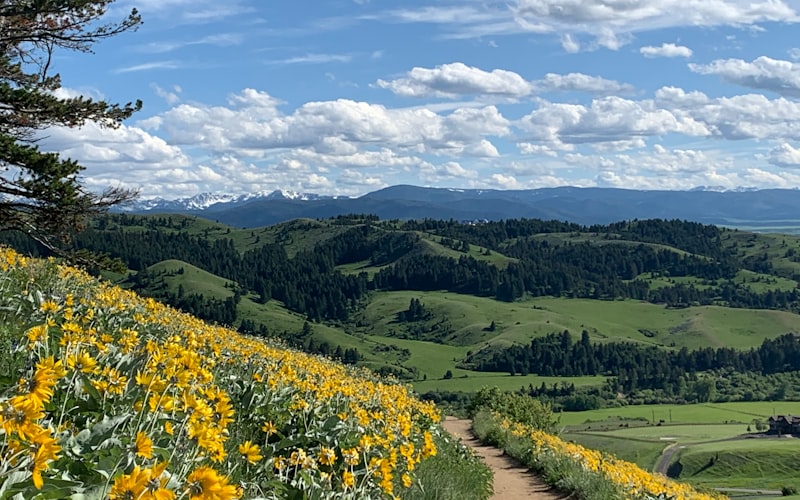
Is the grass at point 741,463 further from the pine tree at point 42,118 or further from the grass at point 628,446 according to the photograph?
the pine tree at point 42,118

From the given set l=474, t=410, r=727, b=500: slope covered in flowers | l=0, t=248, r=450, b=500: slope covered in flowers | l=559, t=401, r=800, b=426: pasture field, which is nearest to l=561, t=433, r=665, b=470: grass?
l=559, t=401, r=800, b=426: pasture field

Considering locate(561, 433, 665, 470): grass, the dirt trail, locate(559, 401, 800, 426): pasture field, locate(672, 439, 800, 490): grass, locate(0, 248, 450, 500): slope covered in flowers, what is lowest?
locate(559, 401, 800, 426): pasture field

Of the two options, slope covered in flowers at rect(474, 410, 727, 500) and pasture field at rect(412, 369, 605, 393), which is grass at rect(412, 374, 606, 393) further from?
slope covered in flowers at rect(474, 410, 727, 500)

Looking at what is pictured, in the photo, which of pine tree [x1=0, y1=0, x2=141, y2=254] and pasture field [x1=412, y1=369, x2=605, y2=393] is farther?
pasture field [x1=412, y1=369, x2=605, y2=393]

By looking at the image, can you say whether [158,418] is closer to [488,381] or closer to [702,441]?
[702,441]

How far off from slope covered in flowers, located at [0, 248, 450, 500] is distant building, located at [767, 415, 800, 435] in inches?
5353

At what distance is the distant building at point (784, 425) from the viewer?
12766 cm

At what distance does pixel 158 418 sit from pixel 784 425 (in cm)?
14408

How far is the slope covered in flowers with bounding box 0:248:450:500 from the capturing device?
2.64m

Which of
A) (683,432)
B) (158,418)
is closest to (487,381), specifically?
(683,432)

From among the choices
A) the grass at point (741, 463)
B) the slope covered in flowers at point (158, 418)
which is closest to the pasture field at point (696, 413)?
the grass at point (741, 463)

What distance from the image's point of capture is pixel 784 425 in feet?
424

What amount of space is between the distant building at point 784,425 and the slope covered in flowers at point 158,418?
446ft

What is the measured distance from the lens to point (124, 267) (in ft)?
82.8
